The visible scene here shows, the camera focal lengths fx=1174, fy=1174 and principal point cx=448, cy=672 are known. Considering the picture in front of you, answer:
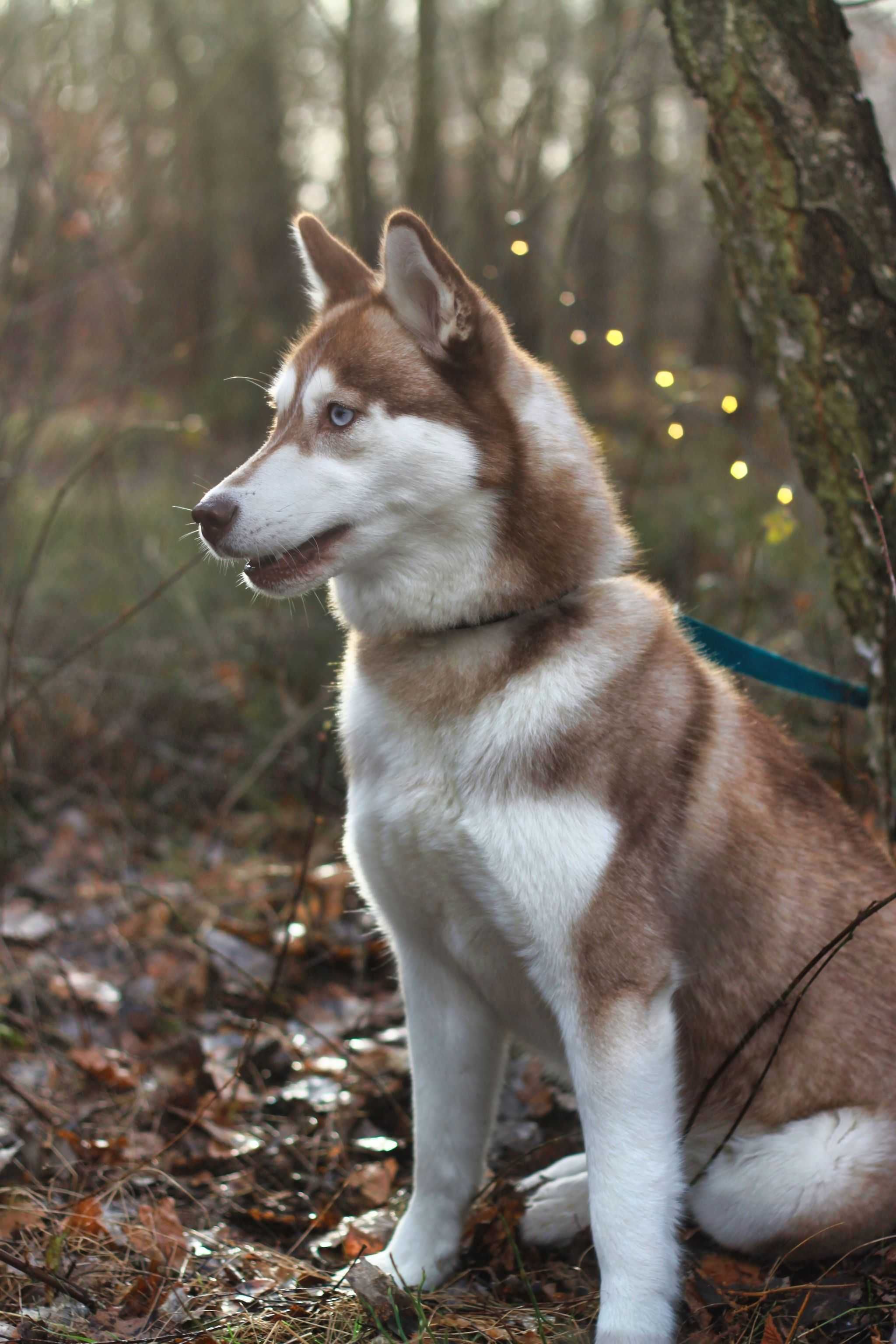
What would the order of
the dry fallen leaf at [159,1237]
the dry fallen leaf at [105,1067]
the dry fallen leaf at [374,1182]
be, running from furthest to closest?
the dry fallen leaf at [105,1067] < the dry fallen leaf at [374,1182] < the dry fallen leaf at [159,1237]

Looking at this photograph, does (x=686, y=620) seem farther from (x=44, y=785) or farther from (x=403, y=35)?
(x=403, y=35)

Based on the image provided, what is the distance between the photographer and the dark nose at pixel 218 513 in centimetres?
240

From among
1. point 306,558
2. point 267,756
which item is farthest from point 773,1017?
point 267,756

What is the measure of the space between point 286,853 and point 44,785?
3.48 ft

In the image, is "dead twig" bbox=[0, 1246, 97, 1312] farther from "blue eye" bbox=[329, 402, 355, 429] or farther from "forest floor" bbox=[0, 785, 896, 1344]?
"blue eye" bbox=[329, 402, 355, 429]

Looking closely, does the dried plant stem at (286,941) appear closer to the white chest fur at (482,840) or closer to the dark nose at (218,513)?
the white chest fur at (482,840)

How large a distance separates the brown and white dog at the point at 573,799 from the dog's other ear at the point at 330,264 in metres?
0.19

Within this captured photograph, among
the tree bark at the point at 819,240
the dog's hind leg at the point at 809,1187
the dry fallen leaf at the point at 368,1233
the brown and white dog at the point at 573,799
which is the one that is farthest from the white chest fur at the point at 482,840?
the tree bark at the point at 819,240

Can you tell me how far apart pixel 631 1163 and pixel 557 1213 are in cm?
71

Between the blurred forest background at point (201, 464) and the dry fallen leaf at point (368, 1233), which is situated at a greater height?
the blurred forest background at point (201, 464)

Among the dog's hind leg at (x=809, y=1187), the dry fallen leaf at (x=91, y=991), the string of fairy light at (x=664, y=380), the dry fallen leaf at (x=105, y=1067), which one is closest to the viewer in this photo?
the dog's hind leg at (x=809, y=1187)

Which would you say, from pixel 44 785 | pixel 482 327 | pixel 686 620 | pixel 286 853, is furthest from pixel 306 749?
pixel 482 327

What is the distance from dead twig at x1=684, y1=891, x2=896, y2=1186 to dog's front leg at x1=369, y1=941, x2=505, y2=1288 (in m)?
0.54

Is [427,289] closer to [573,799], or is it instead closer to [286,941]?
[573,799]
